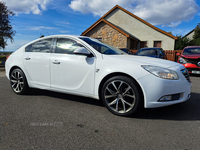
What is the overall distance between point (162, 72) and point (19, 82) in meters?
3.52

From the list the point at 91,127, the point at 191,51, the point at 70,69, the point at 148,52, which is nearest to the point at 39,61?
the point at 70,69

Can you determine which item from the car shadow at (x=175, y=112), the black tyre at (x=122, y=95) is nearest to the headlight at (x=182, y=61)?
the car shadow at (x=175, y=112)

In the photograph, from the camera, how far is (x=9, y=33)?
846 inches

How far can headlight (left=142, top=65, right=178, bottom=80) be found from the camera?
2.62 meters

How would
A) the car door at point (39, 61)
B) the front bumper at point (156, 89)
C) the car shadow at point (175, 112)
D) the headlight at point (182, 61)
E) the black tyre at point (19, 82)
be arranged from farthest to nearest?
1. the headlight at point (182, 61)
2. the black tyre at point (19, 82)
3. the car door at point (39, 61)
4. the car shadow at point (175, 112)
5. the front bumper at point (156, 89)

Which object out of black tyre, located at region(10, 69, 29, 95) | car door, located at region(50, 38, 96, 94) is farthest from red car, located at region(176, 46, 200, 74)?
black tyre, located at region(10, 69, 29, 95)

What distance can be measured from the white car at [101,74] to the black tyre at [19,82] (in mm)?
16

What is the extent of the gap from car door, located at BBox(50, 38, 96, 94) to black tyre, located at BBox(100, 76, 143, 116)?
36cm

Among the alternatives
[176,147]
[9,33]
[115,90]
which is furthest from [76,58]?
[9,33]

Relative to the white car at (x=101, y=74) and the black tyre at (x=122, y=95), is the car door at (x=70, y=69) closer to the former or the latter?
the white car at (x=101, y=74)

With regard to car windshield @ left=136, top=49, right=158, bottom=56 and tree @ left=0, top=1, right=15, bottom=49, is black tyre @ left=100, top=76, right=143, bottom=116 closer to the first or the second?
car windshield @ left=136, top=49, right=158, bottom=56

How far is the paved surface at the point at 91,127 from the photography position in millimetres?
2018

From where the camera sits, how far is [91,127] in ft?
8.13

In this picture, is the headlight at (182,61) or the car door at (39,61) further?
the headlight at (182,61)
